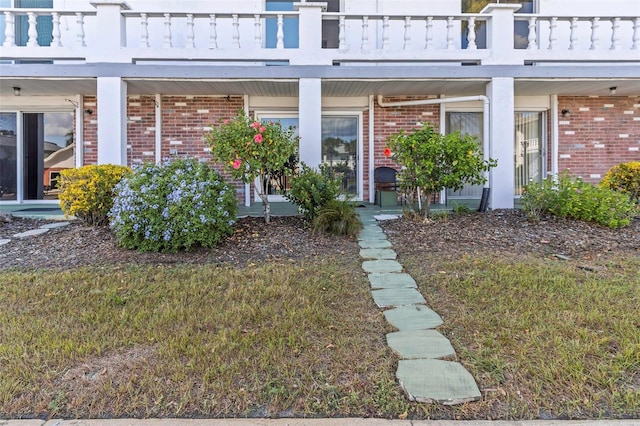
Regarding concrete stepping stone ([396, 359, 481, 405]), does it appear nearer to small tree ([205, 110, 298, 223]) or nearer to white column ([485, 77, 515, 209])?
small tree ([205, 110, 298, 223])

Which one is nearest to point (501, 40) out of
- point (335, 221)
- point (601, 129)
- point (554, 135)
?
point (554, 135)

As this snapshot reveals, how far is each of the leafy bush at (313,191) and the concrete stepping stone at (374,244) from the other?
33.5 inches

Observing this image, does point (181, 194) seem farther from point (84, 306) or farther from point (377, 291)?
point (377, 291)

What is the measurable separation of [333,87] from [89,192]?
492 cm

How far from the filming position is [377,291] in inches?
154

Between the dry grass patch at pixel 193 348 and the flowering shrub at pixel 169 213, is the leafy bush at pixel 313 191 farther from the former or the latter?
the dry grass patch at pixel 193 348

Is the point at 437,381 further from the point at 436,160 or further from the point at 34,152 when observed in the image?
the point at 34,152

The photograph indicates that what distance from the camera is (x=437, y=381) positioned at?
238 cm

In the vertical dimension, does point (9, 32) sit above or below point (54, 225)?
above

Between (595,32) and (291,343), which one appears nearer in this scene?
(291,343)

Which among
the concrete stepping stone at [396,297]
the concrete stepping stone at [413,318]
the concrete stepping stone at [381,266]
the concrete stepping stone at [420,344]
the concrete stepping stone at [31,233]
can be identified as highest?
the concrete stepping stone at [31,233]

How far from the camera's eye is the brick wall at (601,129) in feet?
31.0

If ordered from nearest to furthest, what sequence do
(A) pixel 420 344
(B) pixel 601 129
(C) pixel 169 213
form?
1. (A) pixel 420 344
2. (C) pixel 169 213
3. (B) pixel 601 129

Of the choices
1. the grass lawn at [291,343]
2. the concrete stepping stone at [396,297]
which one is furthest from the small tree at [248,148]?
the concrete stepping stone at [396,297]
